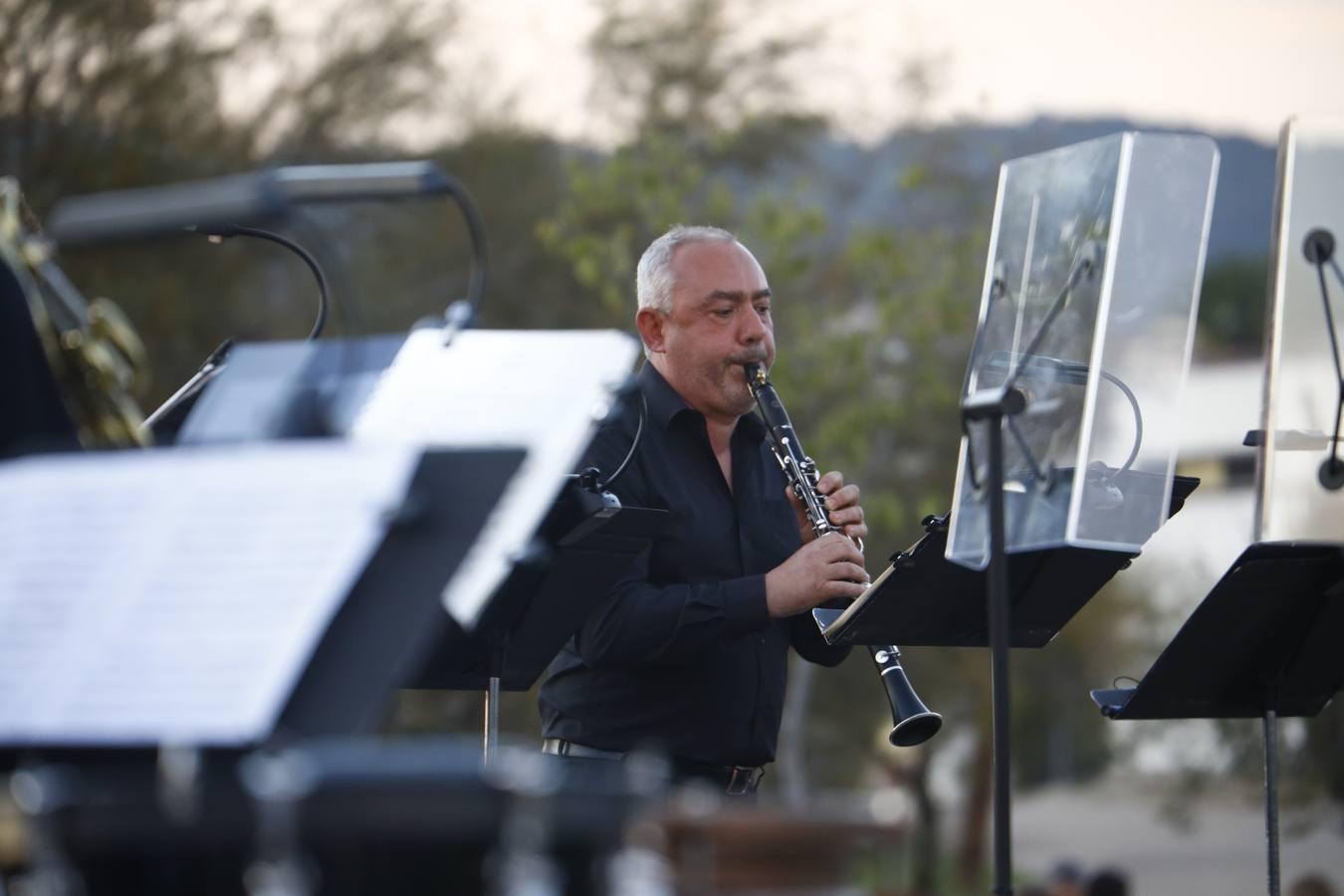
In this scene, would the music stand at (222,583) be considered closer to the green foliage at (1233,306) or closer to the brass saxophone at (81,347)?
the brass saxophone at (81,347)

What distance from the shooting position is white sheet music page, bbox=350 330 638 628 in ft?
7.23

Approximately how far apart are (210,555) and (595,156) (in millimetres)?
15565

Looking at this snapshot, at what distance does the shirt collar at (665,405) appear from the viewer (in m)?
4.42

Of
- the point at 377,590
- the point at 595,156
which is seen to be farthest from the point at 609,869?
the point at 595,156

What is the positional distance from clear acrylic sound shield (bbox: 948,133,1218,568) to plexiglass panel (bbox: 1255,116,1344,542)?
163mm

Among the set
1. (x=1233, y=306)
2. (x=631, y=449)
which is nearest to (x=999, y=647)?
(x=631, y=449)

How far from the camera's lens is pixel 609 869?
1787 millimetres

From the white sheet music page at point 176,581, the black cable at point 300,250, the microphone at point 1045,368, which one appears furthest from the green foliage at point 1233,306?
the white sheet music page at point 176,581

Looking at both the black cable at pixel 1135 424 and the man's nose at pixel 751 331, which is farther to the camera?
the man's nose at pixel 751 331

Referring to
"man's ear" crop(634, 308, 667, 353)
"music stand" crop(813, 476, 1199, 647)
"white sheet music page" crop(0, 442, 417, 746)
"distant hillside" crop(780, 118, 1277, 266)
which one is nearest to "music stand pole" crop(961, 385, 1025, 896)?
"music stand" crop(813, 476, 1199, 647)

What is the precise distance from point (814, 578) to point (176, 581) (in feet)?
7.06

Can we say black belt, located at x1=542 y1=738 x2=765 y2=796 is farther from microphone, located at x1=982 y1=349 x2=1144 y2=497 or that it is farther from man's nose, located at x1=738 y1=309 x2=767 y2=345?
microphone, located at x1=982 y1=349 x2=1144 y2=497

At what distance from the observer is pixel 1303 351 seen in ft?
10.5

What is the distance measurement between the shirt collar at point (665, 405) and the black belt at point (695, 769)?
80 cm
